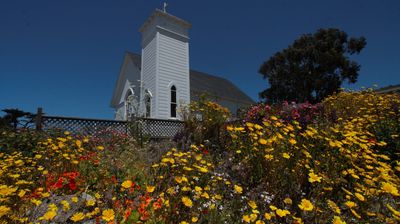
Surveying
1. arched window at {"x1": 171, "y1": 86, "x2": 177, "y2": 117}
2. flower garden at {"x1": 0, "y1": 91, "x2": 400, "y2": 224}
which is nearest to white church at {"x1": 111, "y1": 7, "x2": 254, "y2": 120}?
arched window at {"x1": 171, "y1": 86, "x2": 177, "y2": 117}

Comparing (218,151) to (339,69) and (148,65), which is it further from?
(339,69)

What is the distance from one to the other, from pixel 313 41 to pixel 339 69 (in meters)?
3.52

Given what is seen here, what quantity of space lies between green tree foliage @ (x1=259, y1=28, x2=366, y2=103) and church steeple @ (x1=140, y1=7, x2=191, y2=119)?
1132cm

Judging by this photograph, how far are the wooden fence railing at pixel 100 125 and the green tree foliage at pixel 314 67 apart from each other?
1459 centimetres

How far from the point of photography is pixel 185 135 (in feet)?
20.4

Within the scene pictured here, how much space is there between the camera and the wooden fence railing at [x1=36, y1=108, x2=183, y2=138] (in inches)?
327

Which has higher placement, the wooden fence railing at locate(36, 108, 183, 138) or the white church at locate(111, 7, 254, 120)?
the white church at locate(111, 7, 254, 120)

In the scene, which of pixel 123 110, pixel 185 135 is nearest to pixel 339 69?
pixel 123 110

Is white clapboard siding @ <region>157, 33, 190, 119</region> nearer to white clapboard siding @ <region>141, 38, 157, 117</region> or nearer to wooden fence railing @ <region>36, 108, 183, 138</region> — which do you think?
white clapboard siding @ <region>141, 38, 157, 117</region>

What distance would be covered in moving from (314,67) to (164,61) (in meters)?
15.1

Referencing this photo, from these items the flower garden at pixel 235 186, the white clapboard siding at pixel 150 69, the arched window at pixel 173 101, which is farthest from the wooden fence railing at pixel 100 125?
the flower garden at pixel 235 186

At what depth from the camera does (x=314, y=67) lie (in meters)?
22.0

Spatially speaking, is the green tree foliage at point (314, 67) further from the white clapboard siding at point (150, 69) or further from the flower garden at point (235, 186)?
the flower garden at point (235, 186)

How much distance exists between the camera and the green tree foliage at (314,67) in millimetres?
21469
